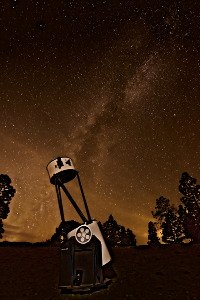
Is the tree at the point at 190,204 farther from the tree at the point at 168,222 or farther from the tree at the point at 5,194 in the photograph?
the tree at the point at 5,194

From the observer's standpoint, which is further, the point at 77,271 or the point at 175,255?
the point at 175,255

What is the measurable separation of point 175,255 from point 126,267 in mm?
3372

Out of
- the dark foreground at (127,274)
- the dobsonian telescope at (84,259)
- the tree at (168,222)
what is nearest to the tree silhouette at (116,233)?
the tree at (168,222)

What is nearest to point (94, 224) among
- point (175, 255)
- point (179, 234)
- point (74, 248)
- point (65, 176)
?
point (74, 248)

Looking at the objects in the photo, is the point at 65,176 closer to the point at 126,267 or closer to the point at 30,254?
the point at 126,267

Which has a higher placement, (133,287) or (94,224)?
(94,224)

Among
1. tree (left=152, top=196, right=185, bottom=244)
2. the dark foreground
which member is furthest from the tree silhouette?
the dark foreground

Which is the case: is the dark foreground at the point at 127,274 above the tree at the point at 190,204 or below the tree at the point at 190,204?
below

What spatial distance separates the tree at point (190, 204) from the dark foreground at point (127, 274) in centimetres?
3268

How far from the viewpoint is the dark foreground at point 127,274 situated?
14.5 metres

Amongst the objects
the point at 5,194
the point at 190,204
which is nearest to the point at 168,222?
the point at 190,204

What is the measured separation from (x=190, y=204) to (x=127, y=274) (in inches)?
1607

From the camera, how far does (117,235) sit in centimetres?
7544

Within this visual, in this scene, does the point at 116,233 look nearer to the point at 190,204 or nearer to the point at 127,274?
the point at 190,204
